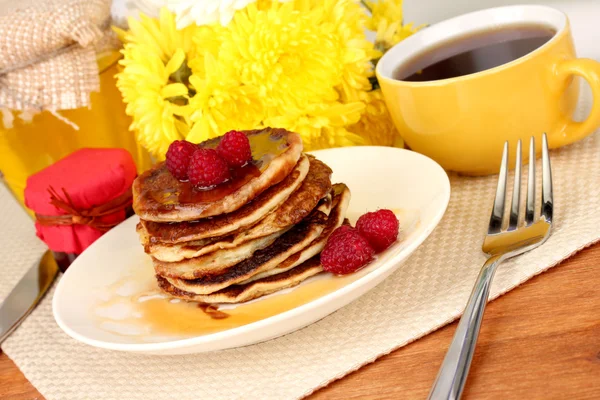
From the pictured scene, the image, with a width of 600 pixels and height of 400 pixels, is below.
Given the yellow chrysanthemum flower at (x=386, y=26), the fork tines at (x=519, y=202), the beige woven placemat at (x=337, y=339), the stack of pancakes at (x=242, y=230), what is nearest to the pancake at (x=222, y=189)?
the stack of pancakes at (x=242, y=230)

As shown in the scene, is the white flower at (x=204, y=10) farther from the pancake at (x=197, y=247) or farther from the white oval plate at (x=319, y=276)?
the pancake at (x=197, y=247)

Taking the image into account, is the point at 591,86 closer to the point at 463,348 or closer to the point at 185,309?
the point at 463,348

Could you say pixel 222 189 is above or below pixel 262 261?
above

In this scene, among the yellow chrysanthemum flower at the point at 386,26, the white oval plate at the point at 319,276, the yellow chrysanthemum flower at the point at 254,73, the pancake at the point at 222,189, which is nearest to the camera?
the white oval plate at the point at 319,276

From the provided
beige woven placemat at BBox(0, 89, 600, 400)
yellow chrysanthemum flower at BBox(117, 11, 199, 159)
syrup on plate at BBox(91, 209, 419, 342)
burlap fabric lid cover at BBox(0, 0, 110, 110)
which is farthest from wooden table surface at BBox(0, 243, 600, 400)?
burlap fabric lid cover at BBox(0, 0, 110, 110)

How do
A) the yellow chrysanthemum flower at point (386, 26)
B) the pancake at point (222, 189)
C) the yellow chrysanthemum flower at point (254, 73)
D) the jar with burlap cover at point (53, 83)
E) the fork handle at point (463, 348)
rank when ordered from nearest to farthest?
the fork handle at point (463, 348), the pancake at point (222, 189), the yellow chrysanthemum flower at point (254, 73), the jar with burlap cover at point (53, 83), the yellow chrysanthemum flower at point (386, 26)

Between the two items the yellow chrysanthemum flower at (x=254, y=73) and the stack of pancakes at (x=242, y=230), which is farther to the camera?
the yellow chrysanthemum flower at (x=254, y=73)

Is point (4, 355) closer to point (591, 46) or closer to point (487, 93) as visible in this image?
point (487, 93)

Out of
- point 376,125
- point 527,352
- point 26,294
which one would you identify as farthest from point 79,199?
point 527,352
